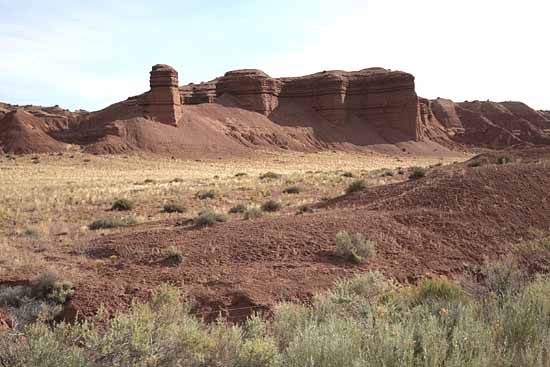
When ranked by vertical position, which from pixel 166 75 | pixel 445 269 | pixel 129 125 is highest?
pixel 166 75

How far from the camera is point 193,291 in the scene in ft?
25.9

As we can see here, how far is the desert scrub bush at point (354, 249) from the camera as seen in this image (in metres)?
9.49

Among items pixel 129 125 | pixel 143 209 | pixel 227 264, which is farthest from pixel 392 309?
pixel 129 125

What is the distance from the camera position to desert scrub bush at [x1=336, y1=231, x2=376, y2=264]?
31.1 ft

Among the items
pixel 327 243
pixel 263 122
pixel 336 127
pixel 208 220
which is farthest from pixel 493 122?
pixel 327 243

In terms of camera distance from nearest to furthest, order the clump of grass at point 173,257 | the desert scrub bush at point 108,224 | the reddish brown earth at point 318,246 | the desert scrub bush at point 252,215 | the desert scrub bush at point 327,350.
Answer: the desert scrub bush at point 327,350 < the reddish brown earth at point 318,246 < the clump of grass at point 173,257 < the desert scrub bush at point 252,215 < the desert scrub bush at point 108,224

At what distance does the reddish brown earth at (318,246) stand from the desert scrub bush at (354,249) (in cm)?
17

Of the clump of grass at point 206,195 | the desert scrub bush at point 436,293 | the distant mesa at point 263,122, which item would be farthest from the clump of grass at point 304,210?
the distant mesa at point 263,122

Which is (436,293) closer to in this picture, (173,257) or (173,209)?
(173,257)

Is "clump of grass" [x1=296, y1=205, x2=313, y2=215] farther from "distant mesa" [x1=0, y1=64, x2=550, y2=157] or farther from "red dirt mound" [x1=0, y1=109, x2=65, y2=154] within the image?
"red dirt mound" [x1=0, y1=109, x2=65, y2=154]

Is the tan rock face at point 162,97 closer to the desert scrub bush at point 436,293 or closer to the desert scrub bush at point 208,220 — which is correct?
the desert scrub bush at point 208,220

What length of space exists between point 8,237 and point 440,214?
11.0 meters

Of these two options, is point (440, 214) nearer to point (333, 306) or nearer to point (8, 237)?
point (333, 306)

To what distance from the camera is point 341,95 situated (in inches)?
2813
